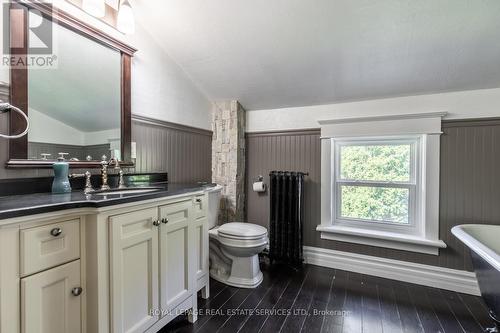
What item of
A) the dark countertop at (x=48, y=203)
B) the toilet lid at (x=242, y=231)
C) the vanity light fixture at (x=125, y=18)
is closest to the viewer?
the dark countertop at (x=48, y=203)

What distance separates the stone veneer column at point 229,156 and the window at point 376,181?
3.51ft

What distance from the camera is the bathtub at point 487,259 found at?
138 centimetres

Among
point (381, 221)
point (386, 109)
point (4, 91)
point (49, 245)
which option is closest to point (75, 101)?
point (4, 91)

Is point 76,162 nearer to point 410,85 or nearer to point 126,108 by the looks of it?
point 126,108

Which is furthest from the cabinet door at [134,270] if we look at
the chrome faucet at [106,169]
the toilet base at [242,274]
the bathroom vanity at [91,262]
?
the toilet base at [242,274]

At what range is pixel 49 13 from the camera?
→ 1.42 m

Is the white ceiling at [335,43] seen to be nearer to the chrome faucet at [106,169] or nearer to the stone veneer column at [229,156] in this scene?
the stone veneer column at [229,156]

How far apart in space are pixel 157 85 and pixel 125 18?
22.2 inches

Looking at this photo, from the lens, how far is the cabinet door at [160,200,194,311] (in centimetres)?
143

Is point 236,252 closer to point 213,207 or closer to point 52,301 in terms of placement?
point 213,207

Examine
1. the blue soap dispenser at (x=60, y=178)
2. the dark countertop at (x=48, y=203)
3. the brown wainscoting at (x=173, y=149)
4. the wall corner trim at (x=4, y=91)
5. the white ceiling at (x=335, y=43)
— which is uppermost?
the white ceiling at (x=335, y=43)

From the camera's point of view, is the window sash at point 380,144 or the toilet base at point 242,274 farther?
the window sash at point 380,144

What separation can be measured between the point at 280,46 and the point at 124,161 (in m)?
1.54

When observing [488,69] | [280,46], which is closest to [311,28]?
[280,46]
